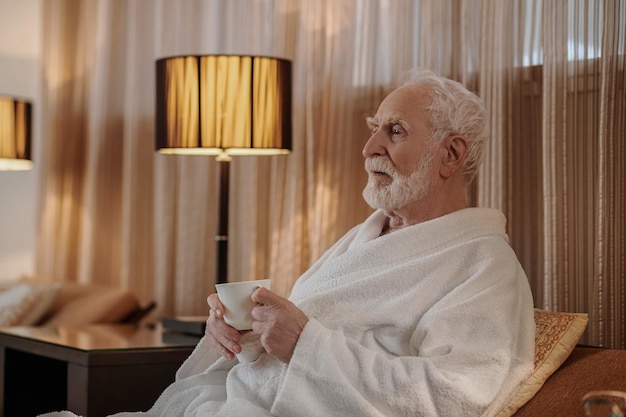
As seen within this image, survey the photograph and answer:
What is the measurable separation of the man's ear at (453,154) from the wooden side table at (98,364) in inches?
35.9

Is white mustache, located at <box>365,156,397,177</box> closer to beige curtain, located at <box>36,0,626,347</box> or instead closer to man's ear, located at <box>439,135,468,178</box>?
man's ear, located at <box>439,135,468,178</box>

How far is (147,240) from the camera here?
12.3 feet

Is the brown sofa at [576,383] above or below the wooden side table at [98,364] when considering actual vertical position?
above

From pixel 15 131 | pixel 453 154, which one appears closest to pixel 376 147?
pixel 453 154

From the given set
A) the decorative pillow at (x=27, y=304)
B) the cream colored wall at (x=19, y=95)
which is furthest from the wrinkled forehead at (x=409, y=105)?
the cream colored wall at (x=19, y=95)

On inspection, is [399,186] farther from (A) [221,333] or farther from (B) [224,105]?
(B) [224,105]

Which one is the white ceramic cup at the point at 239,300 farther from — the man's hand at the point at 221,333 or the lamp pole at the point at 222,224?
the lamp pole at the point at 222,224

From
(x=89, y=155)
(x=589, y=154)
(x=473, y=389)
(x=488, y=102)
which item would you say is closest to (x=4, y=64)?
(x=89, y=155)

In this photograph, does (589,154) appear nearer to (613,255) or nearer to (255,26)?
(613,255)

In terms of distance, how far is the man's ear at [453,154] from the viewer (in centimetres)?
201

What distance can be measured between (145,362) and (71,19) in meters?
2.12

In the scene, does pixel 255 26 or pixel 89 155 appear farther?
pixel 89 155

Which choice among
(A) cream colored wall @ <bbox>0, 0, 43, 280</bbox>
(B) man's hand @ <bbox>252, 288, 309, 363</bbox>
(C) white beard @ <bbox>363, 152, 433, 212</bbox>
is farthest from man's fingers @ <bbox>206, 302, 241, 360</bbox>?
(A) cream colored wall @ <bbox>0, 0, 43, 280</bbox>

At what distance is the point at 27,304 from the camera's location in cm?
322
